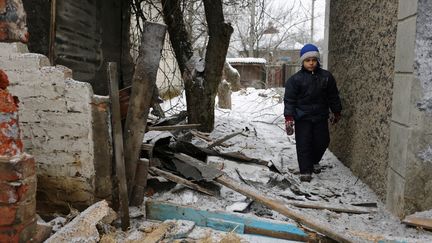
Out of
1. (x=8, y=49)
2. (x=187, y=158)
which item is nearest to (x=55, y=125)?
(x=8, y=49)

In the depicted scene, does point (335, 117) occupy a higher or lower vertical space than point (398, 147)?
higher

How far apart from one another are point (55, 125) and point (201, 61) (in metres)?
4.33

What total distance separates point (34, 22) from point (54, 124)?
1763mm

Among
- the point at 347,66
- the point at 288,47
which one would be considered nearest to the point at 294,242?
the point at 347,66

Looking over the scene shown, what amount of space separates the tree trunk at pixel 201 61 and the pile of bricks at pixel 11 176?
4.76m

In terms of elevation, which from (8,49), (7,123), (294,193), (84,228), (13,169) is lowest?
(294,193)

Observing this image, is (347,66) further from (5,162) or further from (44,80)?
(5,162)

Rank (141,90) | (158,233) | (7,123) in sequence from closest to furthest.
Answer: (7,123) < (158,233) < (141,90)

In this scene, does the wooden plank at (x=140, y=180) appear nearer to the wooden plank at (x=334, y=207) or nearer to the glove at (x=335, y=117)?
the wooden plank at (x=334, y=207)

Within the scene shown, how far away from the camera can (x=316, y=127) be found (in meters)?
4.73

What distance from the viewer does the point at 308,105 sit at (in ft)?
15.3

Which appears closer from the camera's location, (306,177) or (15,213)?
(15,213)

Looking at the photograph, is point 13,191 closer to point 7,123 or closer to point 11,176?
point 11,176

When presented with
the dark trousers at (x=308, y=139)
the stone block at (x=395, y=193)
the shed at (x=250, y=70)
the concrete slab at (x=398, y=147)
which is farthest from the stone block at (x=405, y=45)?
the shed at (x=250, y=70)
